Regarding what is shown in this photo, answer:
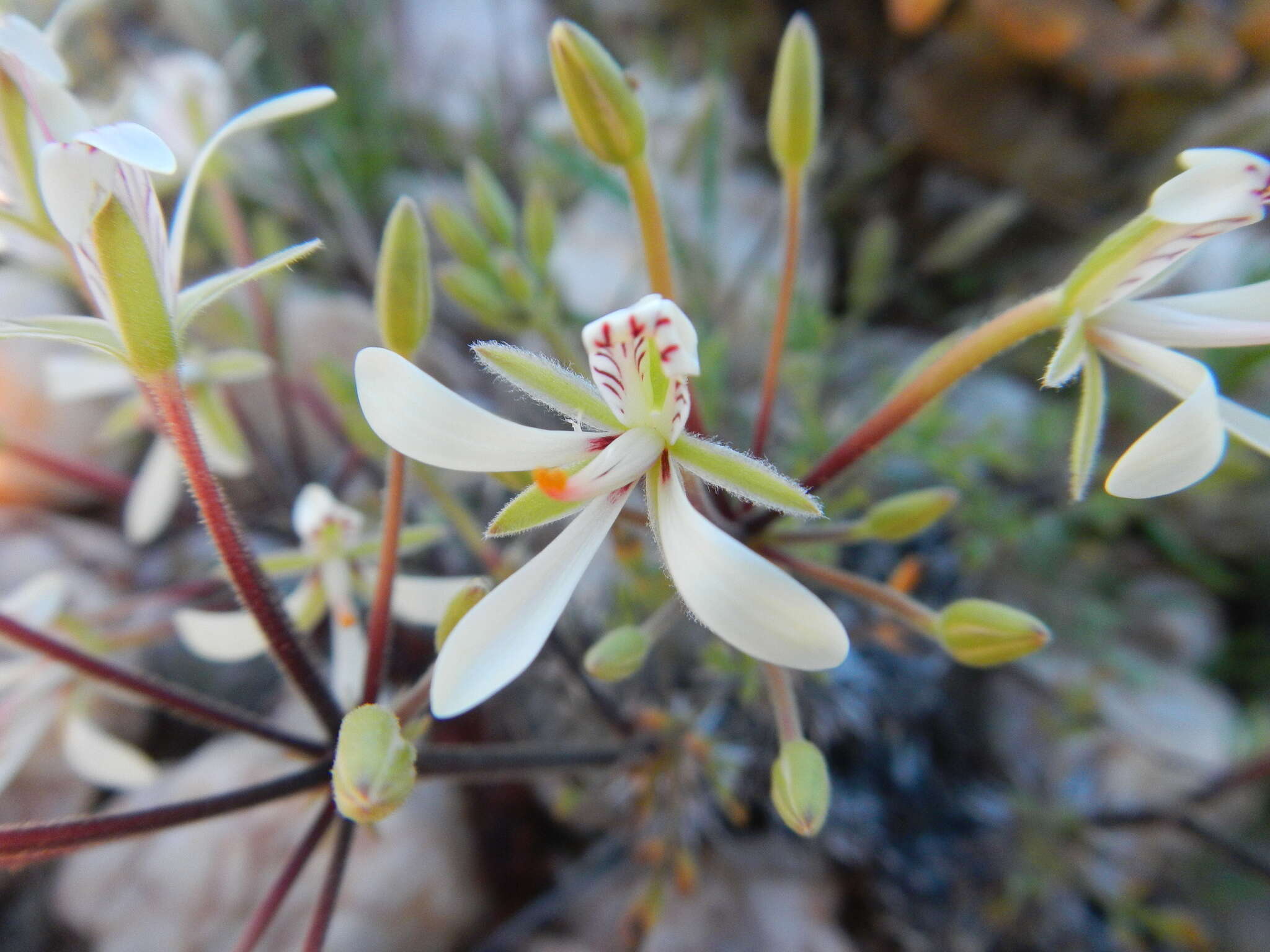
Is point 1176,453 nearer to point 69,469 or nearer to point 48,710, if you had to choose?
point 48,710

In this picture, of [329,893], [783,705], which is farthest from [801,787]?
[329,893]

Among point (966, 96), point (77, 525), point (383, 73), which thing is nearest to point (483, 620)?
point (77, 525)

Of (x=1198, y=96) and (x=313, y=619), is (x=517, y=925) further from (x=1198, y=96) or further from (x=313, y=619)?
(x=1198, y=96)

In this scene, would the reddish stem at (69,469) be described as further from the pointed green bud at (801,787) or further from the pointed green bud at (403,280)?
the pointed green bud at (801,787)

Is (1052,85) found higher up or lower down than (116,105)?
lower down

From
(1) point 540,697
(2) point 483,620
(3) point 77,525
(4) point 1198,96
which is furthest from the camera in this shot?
(4) point 1198,96

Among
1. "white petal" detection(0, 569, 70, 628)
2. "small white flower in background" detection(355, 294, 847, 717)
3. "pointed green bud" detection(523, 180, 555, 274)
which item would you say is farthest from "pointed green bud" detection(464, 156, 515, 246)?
"white petal" detection(0, 569, 70, 628)

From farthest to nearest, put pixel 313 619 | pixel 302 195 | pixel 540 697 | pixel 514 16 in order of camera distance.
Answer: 1. pixel 514 16
2. pixel 302 195
3. pixel 540 697
4. pixel 313 619

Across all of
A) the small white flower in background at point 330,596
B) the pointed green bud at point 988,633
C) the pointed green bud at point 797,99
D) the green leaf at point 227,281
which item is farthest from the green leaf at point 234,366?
the pointed green bud at point 988,633
